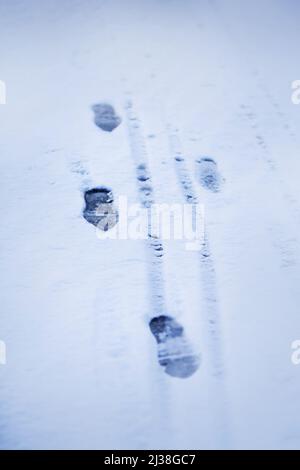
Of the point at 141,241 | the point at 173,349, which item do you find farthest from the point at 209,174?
the point at 173,349

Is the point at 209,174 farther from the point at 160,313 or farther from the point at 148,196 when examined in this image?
the point at 160,313

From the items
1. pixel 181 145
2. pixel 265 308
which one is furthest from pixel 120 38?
pixel 265 308

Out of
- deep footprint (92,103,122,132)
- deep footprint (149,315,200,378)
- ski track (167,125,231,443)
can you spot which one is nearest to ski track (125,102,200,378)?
deep footprint (149,315,200,378)

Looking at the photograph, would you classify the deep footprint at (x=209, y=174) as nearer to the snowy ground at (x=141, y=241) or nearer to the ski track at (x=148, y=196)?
the snowy ground at (x=141, y=241)

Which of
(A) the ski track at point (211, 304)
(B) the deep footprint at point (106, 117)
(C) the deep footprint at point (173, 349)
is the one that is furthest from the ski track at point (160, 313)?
(B) the deep footprint at point (106, 117)

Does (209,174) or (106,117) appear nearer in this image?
(209,174)

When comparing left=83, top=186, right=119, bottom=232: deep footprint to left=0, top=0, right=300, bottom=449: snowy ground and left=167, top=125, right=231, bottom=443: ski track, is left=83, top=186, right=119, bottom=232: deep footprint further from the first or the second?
left=167, top=125, right=231, bottom=443: ski track

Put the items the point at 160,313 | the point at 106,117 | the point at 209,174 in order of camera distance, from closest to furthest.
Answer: the point at 160,313, the point at 209,174, the point at 106,117
